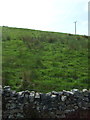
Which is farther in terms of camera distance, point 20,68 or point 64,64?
point 64,64

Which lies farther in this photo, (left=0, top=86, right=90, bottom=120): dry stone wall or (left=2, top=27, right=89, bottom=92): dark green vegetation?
(left=2, top=27, right=89, bottom=92): dark green vegetation

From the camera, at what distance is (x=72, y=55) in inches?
680

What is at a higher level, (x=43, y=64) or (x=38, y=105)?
(x=43, y=64)

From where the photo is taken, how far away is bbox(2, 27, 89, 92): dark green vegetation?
11305 millimetres

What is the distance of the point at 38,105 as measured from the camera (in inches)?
382

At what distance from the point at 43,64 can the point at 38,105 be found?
4.57 m

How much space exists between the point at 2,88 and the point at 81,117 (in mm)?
2977

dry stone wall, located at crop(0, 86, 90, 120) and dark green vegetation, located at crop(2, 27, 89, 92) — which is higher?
dark green vegetation, located at crop(2, 27, 89, 92)

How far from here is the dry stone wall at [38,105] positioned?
9.58 meters

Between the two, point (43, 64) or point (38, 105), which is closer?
point (38, 105)

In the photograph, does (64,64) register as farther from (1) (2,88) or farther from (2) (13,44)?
(1) (2,88)

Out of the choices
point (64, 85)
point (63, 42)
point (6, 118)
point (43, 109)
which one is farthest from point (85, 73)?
point (63, 42)

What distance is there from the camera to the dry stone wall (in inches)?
377

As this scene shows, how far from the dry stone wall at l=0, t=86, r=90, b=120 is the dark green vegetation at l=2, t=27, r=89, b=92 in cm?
93
